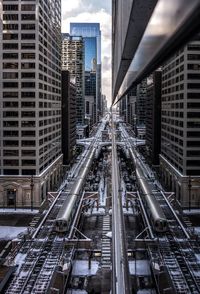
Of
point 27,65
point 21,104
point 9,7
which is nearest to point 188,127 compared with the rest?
point 21,104

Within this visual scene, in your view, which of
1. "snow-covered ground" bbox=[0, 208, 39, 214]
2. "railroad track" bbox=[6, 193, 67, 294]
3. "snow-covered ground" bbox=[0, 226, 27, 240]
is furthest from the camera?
"snow-covered ground" bbox=[0, 208, 39, 214]

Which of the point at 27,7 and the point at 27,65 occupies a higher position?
the point at 27,7

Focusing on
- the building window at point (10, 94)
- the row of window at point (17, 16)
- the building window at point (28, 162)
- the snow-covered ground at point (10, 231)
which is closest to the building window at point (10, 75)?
the building window at point (10, 94)

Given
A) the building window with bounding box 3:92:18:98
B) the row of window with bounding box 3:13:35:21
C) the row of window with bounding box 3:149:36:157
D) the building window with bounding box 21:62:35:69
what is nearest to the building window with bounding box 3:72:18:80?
the building window with bounding box 21:62:35:69

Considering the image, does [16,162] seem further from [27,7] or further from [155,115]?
[155,115]

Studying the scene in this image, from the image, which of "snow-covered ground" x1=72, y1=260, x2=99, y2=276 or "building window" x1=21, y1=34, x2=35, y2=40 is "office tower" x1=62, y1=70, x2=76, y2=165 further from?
"snow-covered ground" x1=72, y1=260, x2=99, y2=276

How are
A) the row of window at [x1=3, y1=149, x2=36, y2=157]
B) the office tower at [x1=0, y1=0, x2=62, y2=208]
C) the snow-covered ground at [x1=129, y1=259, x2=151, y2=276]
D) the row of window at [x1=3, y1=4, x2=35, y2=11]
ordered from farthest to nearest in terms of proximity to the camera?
the row of window at [x1=3, y1=149, x2=36, y2=157]
the office tower at [x1=0, y1=0, x2=62, y2=208]
the row of window at [x1=3, y1=4, x2=35, y2=11]
the snow-covered ground at [x1=129, y1=259, x2=151, y2=276]

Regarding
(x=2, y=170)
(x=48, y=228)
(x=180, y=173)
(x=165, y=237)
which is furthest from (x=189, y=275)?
(x=2, y=170)

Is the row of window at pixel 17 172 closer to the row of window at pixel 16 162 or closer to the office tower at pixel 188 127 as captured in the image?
the row of window at pixel 16 162

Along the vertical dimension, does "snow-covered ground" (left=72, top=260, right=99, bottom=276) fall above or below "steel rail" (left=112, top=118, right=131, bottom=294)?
below
